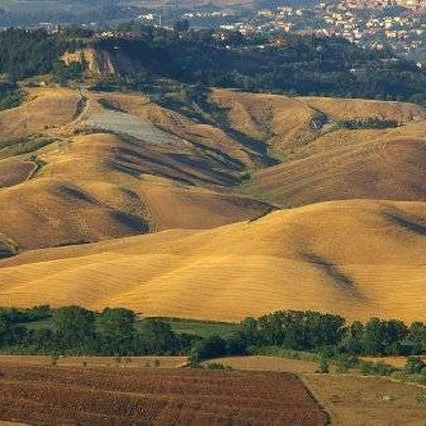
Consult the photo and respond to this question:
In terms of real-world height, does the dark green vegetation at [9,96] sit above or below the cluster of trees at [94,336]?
below

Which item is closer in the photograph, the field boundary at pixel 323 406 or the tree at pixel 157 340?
the field boundary at pixel 323 406

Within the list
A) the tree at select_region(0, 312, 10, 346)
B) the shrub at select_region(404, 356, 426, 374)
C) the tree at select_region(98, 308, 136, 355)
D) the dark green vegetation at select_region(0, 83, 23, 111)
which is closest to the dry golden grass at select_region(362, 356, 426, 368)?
the shrub at select_region(404, 356, 426, 374)

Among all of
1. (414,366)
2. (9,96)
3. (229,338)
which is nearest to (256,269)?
(229,338)

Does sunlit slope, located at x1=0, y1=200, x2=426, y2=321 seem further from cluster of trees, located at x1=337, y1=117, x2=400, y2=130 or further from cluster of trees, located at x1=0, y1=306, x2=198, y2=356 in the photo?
cluster of trees, located at x1=337, y1=117, x2=400, y2=130

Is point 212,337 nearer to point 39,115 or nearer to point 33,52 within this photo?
point 39,115

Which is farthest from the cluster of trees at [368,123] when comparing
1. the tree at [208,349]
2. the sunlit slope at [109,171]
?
the tree at [208,349]

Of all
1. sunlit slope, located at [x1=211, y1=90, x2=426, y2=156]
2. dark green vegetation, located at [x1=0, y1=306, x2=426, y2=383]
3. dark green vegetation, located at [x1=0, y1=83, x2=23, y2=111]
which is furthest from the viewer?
dark green vegetation, located at [x1=0, y1=83, x2=23, y2=111]

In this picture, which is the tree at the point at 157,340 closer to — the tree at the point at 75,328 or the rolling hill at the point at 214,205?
the tree at the point at 75,328
